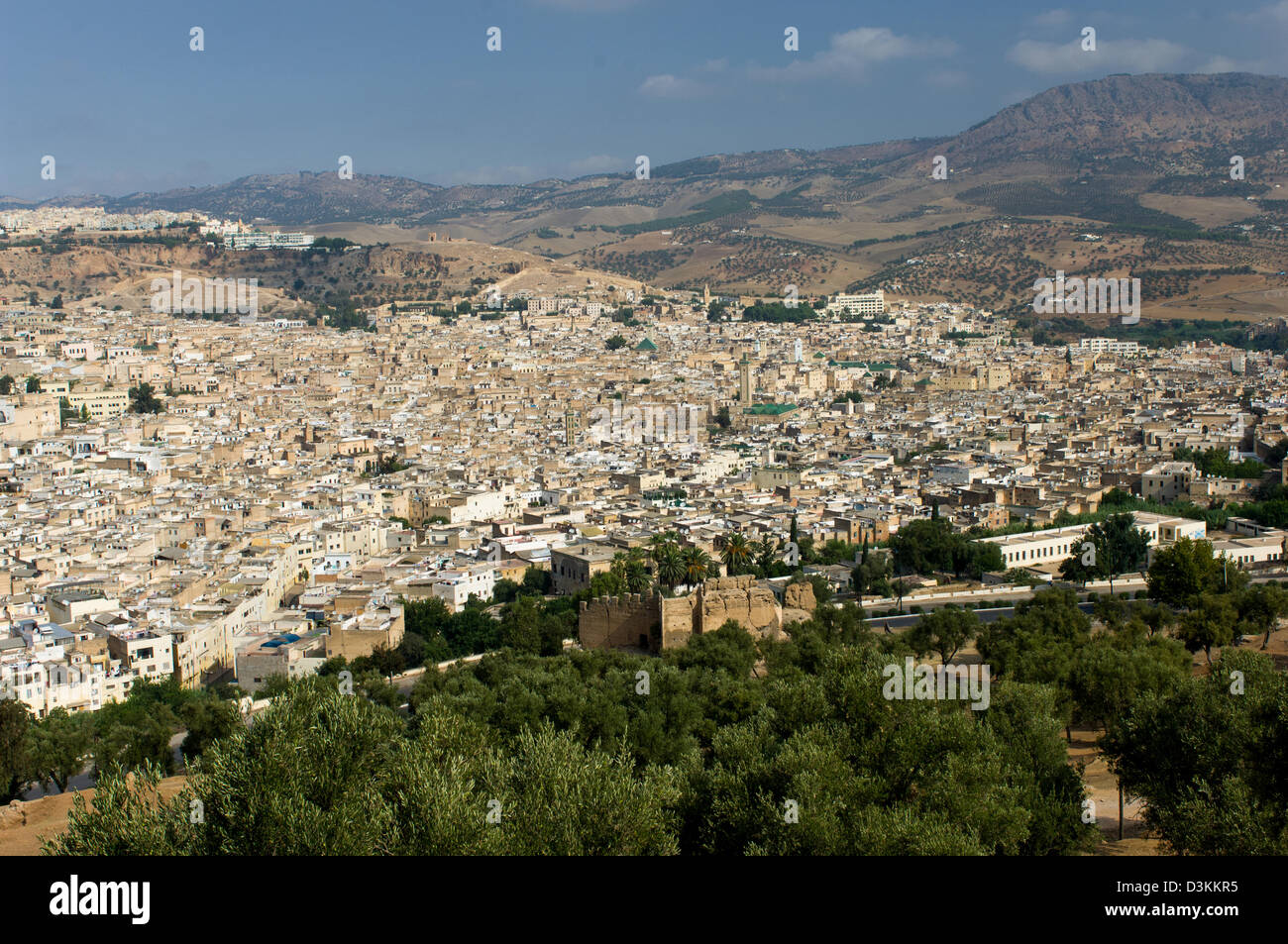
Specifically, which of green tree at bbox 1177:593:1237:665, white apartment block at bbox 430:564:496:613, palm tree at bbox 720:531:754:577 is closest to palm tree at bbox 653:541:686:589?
palm tree at bbox 720:531:754:577

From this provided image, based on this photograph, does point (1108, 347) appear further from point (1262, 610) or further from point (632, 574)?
point (1262, 610)

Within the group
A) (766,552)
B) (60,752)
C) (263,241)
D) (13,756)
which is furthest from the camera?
(263,241)

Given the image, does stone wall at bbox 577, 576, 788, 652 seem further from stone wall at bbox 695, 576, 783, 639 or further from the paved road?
the paved road

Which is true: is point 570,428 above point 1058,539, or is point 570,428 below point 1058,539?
above

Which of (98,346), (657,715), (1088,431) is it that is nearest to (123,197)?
(98,346)

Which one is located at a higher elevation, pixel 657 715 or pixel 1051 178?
pixel 1051 178

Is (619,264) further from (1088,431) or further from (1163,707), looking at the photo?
(1163,707)

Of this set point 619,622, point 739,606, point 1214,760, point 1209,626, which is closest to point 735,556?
point 619,622
